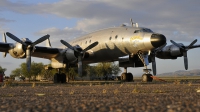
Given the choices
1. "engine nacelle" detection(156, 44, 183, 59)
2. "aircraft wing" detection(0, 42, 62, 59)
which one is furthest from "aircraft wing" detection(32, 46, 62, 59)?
"engine nacelle" detection(156, 44, 183, 59)

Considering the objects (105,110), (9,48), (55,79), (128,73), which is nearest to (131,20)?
(128,73)

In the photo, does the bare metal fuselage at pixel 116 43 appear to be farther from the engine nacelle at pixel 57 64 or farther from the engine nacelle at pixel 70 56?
the engine nacelle at pixel 57 64

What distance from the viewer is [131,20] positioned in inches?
916

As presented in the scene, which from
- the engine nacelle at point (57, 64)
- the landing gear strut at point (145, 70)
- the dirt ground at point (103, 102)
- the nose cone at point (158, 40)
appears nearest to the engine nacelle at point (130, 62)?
the landing gear strut at point (145, 70)

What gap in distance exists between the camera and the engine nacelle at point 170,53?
2302 centimetres

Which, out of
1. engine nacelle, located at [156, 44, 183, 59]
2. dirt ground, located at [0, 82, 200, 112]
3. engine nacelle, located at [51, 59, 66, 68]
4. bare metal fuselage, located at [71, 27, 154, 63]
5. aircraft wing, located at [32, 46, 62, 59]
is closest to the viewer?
dirt ground, located at [0, 82, 200, 112]

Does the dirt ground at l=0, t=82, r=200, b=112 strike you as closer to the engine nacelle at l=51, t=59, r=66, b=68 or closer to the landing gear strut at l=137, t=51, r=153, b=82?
the landing gear strut at l=137, t=51, r=153, b=82

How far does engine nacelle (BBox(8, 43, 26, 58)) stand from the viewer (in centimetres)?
1973

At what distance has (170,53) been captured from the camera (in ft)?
76.8

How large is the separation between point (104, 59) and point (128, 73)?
157 inches

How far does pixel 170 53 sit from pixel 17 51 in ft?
43.0

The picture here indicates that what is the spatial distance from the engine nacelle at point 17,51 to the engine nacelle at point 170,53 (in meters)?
12.1

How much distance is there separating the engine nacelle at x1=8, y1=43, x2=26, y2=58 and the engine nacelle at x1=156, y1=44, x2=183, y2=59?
1212 cm

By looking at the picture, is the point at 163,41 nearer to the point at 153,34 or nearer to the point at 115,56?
the point at 153,34
